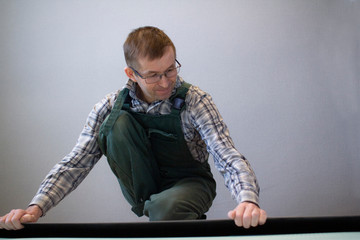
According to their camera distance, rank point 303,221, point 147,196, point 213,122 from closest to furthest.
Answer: point 303,221 → point 213,122 → point 147,196

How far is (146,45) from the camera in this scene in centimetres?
118

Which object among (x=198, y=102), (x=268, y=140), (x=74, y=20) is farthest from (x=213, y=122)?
(x=74, y=20)

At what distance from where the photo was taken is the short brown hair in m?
1.17

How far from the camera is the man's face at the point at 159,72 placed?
117cm

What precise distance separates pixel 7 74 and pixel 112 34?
2.20 ft

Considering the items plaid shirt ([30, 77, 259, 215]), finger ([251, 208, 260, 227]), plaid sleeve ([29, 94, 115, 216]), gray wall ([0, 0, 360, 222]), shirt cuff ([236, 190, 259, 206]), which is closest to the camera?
finger ([251, 208, 260, 227])

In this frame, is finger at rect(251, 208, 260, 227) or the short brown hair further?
the short brown hair

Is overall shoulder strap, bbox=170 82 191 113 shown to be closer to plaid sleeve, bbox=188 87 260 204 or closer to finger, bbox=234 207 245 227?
plaid sleeve, bbox=188 87 260 204

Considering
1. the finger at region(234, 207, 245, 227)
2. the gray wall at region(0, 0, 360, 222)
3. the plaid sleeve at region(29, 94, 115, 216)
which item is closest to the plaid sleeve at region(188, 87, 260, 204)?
the finger at region(234, 207, 245, 227)

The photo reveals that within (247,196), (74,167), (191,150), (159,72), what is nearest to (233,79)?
(191,150)

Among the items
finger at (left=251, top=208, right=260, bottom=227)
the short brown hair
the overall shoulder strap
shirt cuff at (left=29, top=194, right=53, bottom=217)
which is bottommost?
shirt cuff at (left=29, top=194, right=53, bottom=217)

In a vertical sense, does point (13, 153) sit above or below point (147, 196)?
below

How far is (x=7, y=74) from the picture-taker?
2.31m

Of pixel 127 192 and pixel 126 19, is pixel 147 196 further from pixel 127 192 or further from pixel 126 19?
pixel 126 19
